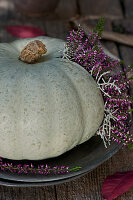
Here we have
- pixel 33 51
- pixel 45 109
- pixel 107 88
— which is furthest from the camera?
pixel 107 88

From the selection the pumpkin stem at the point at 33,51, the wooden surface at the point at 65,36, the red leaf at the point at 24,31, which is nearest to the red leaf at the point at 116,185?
the wooden surface at the point at 65,36

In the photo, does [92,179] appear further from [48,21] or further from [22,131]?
[48,21]

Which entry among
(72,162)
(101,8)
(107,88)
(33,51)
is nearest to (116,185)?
(72,162)

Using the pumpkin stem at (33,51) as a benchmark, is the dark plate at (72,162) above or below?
below

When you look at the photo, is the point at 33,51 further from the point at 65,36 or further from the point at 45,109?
the point at 65,36

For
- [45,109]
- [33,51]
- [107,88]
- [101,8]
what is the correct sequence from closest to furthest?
[45,109], [33,51], [107,88], [101,8]

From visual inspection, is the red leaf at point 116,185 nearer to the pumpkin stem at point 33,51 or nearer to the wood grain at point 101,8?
the pumpkin stem at point 33,51
